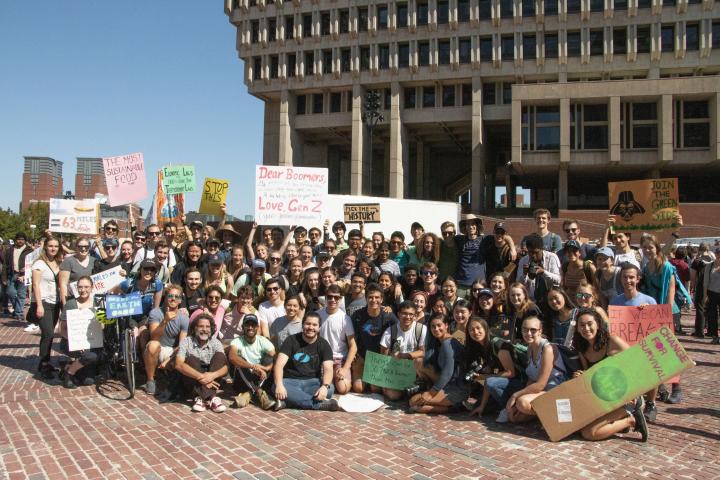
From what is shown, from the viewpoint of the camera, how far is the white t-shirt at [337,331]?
7219 millimetres

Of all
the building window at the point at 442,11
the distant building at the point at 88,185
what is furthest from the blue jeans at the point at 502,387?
the distant building at the point at 88,185

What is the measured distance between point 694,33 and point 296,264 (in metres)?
44.7

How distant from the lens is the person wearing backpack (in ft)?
22.2

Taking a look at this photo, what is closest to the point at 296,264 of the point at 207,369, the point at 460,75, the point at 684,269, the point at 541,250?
the point at 207,369

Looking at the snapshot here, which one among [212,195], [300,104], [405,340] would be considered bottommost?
[405,340]

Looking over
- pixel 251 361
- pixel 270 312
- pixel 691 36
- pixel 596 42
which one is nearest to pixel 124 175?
pixel 270 312

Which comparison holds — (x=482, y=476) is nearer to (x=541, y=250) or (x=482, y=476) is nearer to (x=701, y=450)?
(x=701, y=450)

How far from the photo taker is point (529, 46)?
4319 cm

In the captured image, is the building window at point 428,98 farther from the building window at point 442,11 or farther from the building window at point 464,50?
the building window at point 442,11

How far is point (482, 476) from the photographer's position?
450cm

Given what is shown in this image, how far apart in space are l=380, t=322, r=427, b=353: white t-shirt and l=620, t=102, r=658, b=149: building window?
3778 centimetres

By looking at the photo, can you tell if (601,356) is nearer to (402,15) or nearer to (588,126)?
(588,126)

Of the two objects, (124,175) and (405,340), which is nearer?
(405,340)

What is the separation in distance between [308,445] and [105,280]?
4.22 m
